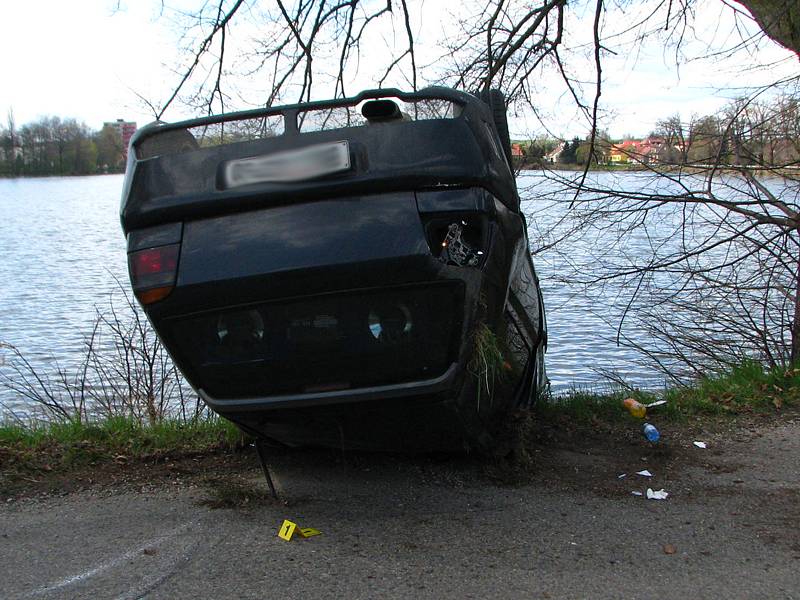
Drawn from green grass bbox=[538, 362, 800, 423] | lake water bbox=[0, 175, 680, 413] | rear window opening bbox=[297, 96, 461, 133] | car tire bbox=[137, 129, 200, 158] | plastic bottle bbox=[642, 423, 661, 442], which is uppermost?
rear window opening bbox=[297, 96, 461, 133]

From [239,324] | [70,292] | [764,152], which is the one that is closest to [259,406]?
[239,324]

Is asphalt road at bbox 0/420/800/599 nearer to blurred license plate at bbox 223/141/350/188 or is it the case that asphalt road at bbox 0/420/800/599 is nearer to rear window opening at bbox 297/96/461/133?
Answer: blurred license plate at bbox 223/141/350/188

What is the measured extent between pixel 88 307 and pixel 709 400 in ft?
39.1

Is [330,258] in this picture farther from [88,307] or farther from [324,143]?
[88,307]

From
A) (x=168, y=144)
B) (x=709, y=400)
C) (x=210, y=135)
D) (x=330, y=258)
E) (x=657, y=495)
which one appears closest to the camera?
(x=330, y=258)

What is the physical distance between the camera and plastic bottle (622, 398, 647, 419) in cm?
544

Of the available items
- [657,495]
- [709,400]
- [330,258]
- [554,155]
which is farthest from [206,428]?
[554,155]

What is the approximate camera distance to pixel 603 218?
872cm

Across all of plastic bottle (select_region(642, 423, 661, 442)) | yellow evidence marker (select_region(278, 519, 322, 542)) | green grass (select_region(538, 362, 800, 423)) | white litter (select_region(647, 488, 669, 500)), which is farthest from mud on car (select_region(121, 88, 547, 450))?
green grass (select_region(538, 362, 800, 423))

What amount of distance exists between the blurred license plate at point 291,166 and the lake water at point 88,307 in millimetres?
5411

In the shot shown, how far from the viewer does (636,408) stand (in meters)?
5.45

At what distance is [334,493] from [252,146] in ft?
5.67

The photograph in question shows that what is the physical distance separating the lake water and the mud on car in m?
5.27

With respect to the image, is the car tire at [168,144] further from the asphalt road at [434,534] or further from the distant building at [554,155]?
the distant building at [554,155]
